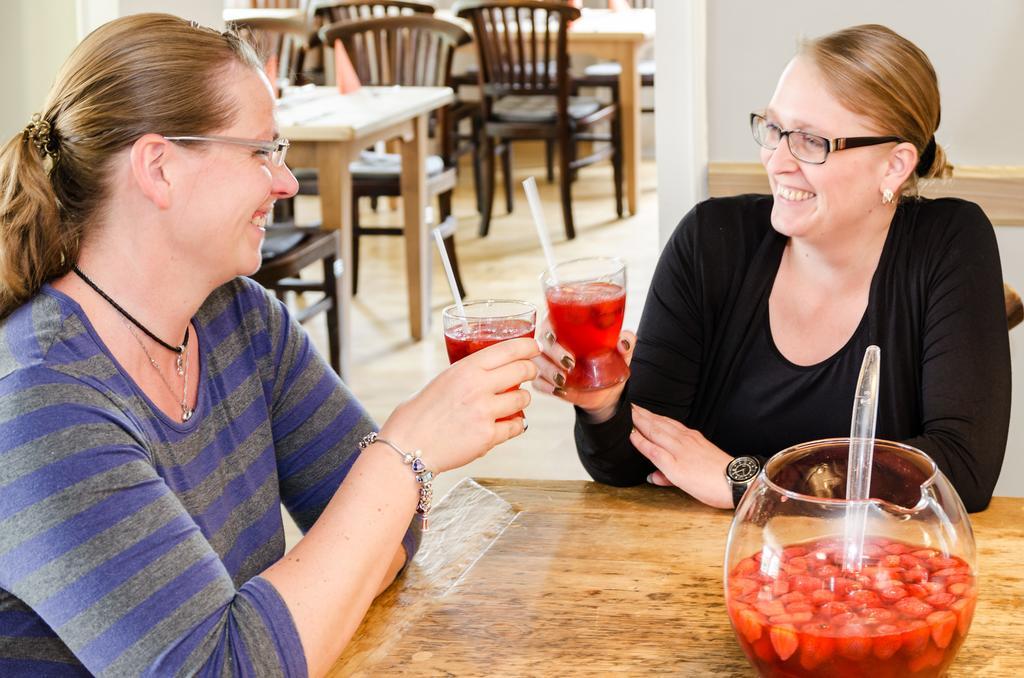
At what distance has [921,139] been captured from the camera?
1.78 metres

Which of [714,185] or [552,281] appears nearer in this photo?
[552,281]

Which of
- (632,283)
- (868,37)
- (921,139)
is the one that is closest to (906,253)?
(921,139)

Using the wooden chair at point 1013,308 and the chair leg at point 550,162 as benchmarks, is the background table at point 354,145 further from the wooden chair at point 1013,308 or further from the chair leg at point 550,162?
the wooden chair at point 1013,308

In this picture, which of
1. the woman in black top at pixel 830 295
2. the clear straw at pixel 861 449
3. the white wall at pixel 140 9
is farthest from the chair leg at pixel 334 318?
the clear straw at pixel 861 449

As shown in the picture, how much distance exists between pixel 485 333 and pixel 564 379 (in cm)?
26

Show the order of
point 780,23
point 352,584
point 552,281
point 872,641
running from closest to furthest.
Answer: point 872,641 < point 352,584 < point 552,281 < point 780,23

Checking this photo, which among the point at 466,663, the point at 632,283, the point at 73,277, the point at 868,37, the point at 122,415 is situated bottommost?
the point at 632,283

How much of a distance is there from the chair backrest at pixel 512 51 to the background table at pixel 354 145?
1.12m

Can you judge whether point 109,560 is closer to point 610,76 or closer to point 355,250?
point 355,250

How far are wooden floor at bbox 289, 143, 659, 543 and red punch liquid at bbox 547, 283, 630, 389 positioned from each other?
1.64 meters

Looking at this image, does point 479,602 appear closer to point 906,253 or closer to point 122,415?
point 122,415

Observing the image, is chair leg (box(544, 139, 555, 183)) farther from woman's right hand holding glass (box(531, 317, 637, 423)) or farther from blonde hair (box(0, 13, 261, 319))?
blonde hair (box(0, 13, 261, 319))

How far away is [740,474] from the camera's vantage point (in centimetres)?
145

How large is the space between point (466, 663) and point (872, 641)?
36cm
